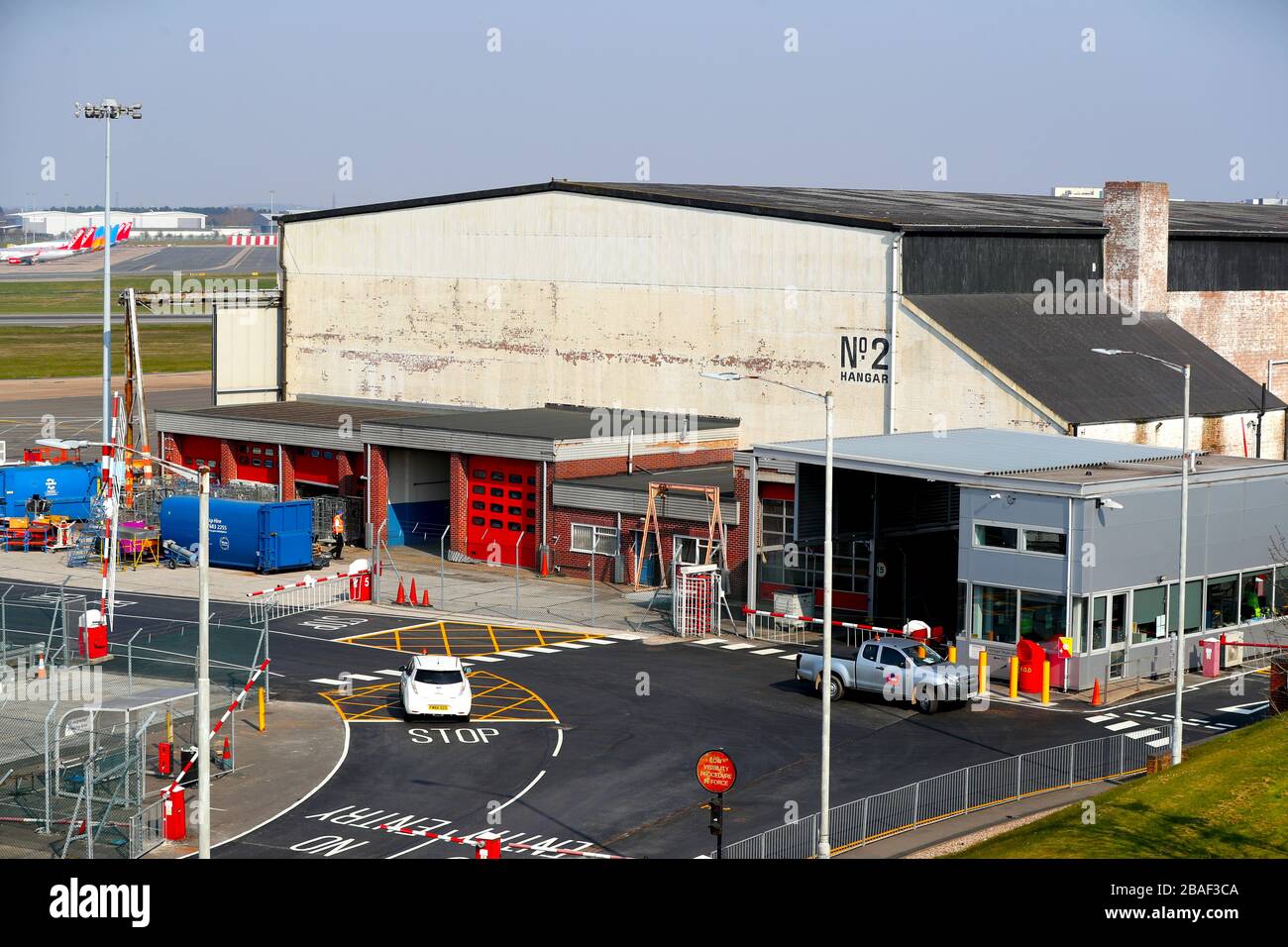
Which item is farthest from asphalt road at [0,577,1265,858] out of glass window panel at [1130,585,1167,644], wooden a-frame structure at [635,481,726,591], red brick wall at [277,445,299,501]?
red brick wall at [277,445,299,501]

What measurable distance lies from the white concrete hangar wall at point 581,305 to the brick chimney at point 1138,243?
14.4 metres

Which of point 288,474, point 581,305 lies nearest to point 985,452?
point 581,305

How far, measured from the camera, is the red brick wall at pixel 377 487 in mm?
64812

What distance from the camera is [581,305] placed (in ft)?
224

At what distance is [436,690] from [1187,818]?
1762 centimetres

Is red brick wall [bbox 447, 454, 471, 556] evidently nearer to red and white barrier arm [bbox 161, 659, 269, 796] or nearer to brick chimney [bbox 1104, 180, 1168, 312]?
red and white barrier arm [bbox 161, 659, 269, 796]

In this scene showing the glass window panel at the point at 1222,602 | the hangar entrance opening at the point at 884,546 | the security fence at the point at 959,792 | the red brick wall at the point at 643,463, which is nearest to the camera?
the security fence at the point at 959,792

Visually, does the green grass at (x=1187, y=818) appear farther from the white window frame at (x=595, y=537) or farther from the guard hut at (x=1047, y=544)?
the white window frame at (x=595, y=537)

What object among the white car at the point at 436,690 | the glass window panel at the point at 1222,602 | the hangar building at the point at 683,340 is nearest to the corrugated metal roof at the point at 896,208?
the hangar building at the point at 683,340

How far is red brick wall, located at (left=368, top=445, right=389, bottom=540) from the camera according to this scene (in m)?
64.8

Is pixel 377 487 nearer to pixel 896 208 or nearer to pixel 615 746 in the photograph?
pixel 896 208
